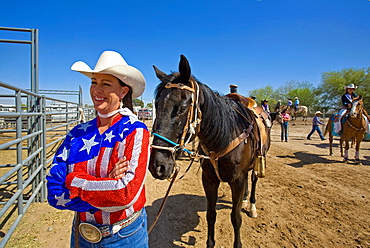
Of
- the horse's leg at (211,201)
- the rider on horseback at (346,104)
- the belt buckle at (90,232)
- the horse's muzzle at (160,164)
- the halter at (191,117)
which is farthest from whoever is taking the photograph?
the rider on horseback at (346,104)

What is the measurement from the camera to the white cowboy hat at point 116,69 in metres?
1.16

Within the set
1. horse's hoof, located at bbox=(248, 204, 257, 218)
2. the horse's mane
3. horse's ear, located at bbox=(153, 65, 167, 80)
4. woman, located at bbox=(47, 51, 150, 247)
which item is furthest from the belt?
horse's hoof, located at bbox=(248, 204, 257, 218)

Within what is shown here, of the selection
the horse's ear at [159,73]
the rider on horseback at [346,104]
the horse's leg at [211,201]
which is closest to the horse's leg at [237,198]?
the horse's leg at [211,201]

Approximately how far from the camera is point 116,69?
1.16 metres

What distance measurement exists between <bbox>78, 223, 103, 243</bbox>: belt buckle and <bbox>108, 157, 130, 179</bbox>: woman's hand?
0.38 m

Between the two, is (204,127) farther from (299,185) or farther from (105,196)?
(299,185)

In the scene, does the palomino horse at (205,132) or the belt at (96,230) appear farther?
the palomino horse at (205,132)

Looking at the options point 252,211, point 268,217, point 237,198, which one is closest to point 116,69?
point 237,198

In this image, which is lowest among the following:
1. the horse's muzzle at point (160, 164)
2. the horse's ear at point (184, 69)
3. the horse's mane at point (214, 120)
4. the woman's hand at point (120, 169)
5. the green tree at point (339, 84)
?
the horse's muzzle at point (160, 164)

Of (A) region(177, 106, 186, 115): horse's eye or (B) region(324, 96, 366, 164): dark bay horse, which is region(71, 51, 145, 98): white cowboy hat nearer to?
(A) region(177, 106, 186, 115): horse's eye

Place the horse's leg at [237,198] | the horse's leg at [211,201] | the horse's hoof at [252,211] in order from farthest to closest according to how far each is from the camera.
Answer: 1. the horse's hoof at [252,211]
2. the horse's leg at [211,201]
3. the horse's leg at [237,198]

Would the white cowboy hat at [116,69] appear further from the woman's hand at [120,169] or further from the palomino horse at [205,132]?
the woman's hand at [120,169]

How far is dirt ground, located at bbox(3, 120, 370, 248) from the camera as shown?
2.66 m

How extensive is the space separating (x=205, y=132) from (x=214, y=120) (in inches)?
6.1
